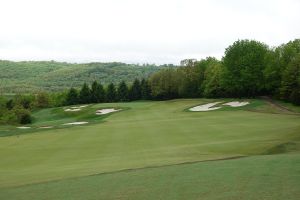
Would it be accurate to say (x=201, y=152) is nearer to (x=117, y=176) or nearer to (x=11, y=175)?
(x=117, y=176)

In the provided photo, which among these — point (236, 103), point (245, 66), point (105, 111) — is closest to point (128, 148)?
point (236, 103)

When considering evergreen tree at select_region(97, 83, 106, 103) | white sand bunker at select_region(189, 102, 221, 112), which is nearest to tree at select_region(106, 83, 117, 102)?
evergreen tree at select_region(97, 83, 106, 103)

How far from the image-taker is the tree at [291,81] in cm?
5741

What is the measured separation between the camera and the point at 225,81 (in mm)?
70062

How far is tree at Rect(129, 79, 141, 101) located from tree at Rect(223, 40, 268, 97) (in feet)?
116

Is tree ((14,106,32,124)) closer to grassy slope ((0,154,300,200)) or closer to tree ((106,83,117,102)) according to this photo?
tree ((106,83,117,102))

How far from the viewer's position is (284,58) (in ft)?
219

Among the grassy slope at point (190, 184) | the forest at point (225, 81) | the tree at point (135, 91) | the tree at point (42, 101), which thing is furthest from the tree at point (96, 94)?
the grassy slope at point (190, 184)

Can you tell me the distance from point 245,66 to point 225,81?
181 inches

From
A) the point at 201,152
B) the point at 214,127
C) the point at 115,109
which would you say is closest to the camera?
the point at 201,152

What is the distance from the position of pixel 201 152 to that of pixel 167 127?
16.4 m

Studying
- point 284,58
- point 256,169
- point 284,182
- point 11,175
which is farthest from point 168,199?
point 284,58

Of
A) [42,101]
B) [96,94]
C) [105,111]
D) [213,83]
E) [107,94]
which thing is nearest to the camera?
[105,111]

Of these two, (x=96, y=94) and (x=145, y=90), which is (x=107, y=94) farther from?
(x=145, y=90)
